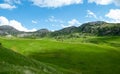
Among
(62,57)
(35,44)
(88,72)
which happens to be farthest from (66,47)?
(88,72)

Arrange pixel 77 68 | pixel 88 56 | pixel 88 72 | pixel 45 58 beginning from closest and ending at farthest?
pixel 88 72
pixel 77 68
pixel 45 58
pixel 88 56

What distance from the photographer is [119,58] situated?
133500 millimetres

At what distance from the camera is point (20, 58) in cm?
5997

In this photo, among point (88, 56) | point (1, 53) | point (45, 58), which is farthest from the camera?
point (88, 56)

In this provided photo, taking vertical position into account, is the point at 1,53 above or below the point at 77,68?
above

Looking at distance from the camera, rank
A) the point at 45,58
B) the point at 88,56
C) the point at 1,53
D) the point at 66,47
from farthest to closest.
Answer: the point at 66,47 < the point at 88,56 < the point at 45,58 < the point at 1,53

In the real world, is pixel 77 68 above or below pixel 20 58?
below

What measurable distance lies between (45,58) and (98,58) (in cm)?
2337

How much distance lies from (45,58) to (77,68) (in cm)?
2368

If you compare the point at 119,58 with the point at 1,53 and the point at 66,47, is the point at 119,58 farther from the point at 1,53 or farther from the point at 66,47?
the point at 1,53

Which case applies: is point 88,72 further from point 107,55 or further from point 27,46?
point 27,46

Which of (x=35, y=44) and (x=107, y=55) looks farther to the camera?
(x=35, y=44)

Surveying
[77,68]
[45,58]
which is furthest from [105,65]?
[45,58]

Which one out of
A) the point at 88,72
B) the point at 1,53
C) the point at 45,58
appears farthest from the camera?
the point at 45,58
